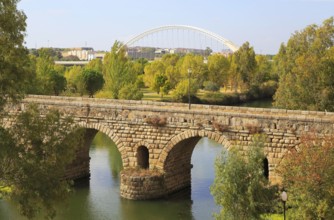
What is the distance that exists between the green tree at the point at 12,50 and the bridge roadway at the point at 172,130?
11.2 meters

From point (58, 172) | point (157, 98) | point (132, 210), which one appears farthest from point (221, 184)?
point (157, 98)

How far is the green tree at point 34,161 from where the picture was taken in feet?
42.1

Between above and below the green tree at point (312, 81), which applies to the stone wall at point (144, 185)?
below

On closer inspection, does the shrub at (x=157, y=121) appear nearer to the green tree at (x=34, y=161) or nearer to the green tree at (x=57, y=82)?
the green tree at (x=34, y=161)

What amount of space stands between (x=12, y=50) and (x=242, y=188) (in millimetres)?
8208

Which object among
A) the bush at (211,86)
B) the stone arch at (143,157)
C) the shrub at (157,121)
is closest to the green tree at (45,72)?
the bush at (211,86)

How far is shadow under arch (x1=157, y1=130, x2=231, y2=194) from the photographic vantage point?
24.3 metres

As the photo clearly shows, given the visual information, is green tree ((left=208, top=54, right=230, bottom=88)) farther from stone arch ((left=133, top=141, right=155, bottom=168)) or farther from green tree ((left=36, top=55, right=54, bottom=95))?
stone arch ((left=133, top=141, right=155, bottom=168))

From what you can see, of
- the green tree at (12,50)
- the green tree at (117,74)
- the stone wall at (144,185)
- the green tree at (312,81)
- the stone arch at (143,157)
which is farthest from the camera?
the green tree at (117,74)

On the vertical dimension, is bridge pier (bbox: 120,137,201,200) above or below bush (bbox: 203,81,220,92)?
below

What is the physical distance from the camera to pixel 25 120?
524 inches

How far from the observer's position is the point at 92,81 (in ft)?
222

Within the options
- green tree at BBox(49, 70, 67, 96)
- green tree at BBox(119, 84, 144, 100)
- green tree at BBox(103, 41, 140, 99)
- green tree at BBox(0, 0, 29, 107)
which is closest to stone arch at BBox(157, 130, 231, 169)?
green tree at BBox(0, 0, 29, 107)

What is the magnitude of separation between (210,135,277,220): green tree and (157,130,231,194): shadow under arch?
7.03 meters
